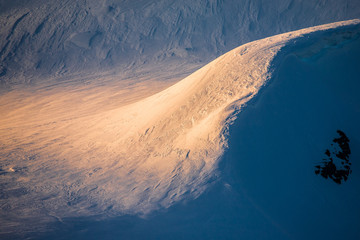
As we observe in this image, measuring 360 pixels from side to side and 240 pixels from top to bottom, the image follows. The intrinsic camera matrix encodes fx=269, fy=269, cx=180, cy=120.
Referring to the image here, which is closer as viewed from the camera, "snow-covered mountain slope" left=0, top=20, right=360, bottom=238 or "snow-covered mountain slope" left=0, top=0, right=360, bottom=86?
"snow-covered mountain slope" left=0, top=20, right=360, bottom=238

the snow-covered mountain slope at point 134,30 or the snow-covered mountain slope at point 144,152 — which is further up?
the snow-covered mountain slope at point 134,30

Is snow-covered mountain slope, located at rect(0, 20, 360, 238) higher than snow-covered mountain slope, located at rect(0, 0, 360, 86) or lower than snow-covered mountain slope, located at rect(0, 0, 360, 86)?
lower

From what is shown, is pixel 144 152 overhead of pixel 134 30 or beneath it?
beneath

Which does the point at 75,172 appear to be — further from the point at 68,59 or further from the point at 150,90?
the point at 68,59

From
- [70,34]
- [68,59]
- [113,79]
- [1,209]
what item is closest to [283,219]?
[1,209]

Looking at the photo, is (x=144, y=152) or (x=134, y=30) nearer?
(x=144, y=152)
